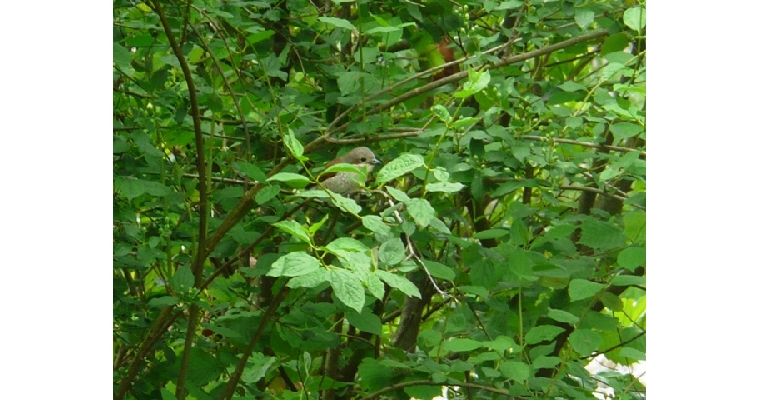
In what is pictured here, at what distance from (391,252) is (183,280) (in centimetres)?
42

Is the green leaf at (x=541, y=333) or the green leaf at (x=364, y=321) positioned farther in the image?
the green leaf at (x=364, y=321)

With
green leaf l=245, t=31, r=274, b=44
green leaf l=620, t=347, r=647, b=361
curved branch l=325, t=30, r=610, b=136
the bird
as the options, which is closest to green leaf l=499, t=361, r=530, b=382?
green leaf l=620, t=347, r=647, b=361

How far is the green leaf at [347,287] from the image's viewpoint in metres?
0.80

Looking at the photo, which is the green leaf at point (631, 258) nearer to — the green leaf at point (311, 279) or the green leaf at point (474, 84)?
the green leaf at point (474, 84)

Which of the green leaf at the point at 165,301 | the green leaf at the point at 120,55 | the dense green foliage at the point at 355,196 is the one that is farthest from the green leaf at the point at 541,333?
the green leaf at the point at 120,55

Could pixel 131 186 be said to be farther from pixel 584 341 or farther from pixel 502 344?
pixel 584 341

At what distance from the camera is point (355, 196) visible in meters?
1.32

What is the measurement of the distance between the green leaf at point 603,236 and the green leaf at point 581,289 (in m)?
0.09

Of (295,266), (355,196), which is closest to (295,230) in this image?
(295,266)
